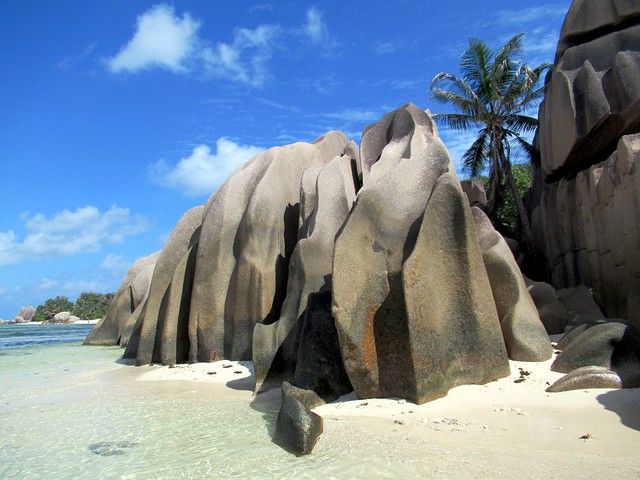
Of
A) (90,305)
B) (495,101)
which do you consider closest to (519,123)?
(495,101)

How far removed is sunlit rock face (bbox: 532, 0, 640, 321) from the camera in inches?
338

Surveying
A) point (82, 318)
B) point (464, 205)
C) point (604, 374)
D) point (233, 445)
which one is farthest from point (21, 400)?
point (82, 318)

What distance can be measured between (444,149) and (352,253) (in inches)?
77.2

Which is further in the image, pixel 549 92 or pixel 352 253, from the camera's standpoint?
pixel 549 92

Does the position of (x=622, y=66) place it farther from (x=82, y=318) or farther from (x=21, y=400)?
(x=82, y=318)

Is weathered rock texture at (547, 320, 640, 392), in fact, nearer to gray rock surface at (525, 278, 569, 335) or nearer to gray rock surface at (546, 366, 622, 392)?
gray rock surface at (546, 366, 622, 392)

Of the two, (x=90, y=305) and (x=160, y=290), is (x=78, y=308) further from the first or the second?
(x=160, y=290)

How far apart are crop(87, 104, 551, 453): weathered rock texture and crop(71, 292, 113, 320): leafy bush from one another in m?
51.5

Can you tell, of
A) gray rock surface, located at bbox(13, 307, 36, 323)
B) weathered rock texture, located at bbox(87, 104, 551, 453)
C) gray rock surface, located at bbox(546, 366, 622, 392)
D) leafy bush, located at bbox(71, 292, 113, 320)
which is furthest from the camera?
gray rock surface, located at bbox(13, 307, 36, 323)

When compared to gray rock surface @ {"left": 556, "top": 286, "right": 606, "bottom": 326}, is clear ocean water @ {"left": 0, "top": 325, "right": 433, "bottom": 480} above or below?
below

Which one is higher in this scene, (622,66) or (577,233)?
(622,66)

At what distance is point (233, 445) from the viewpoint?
4.34 meters

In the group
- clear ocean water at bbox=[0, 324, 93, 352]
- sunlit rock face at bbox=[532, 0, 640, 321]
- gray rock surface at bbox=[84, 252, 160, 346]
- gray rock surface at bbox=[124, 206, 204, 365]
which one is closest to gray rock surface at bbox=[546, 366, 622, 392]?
sunlit rock face at bbox=[532, 0, 640, 321]

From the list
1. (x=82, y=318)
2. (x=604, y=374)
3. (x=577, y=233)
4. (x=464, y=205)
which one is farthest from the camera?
(x=82, y=318)
